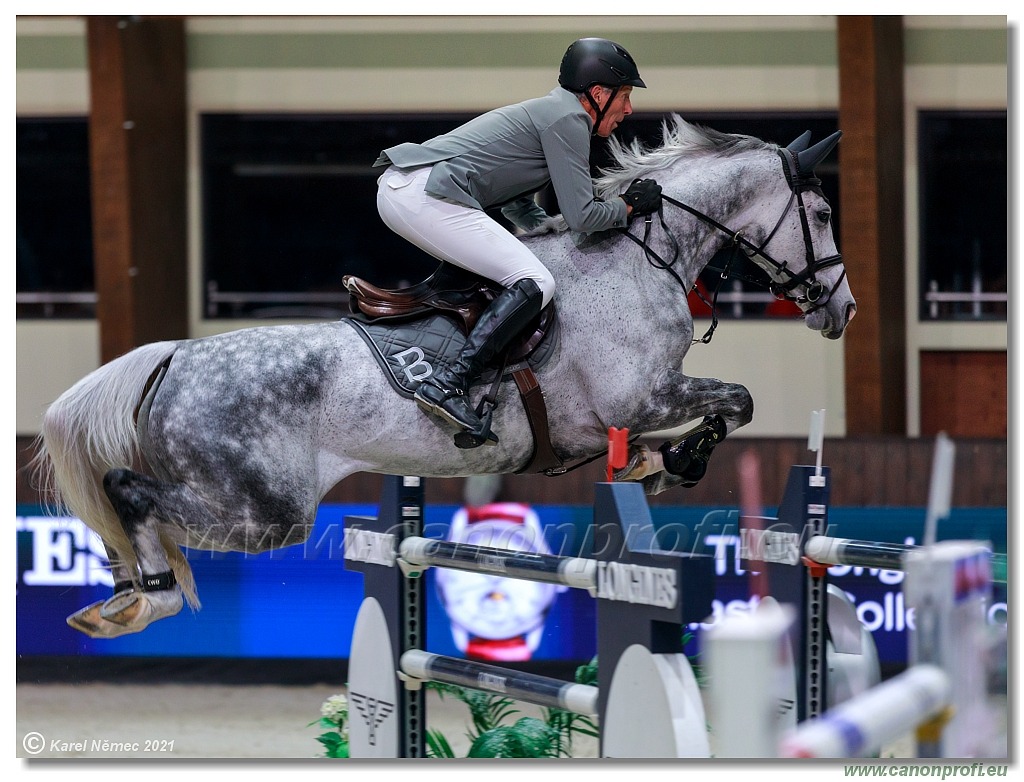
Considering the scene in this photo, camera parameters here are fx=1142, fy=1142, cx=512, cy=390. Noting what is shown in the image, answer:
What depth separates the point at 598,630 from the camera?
2.37 meters

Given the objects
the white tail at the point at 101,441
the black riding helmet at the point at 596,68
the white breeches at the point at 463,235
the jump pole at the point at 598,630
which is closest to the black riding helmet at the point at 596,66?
the black riding helmet at the point at 596,68

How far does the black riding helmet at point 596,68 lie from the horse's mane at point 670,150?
0.73ft

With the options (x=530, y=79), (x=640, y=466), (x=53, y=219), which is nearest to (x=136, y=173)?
(x=53, y=219)

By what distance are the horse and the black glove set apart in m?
0.03

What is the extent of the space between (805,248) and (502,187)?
82cm

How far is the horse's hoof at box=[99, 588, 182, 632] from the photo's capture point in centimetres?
258

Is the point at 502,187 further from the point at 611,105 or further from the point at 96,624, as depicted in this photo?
the point at 96,624

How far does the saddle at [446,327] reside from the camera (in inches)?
106

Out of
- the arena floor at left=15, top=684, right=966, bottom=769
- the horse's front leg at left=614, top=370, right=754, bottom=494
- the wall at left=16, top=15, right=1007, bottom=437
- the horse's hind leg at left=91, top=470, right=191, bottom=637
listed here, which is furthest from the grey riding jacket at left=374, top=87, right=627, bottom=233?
the wall at left=16, top=15, right=1007, bottom=437

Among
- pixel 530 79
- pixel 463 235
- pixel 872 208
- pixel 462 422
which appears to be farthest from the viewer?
pixel 530 79

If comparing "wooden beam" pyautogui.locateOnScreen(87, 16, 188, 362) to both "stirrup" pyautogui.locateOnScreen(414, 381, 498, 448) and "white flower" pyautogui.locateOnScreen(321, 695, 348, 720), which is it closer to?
"white flower" pyautogui.locateOnScreen(321, 695, 348, 720)

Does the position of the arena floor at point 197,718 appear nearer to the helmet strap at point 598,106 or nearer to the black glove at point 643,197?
the black glove at point 643,197

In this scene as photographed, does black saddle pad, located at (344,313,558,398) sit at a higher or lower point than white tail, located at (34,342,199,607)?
higher
